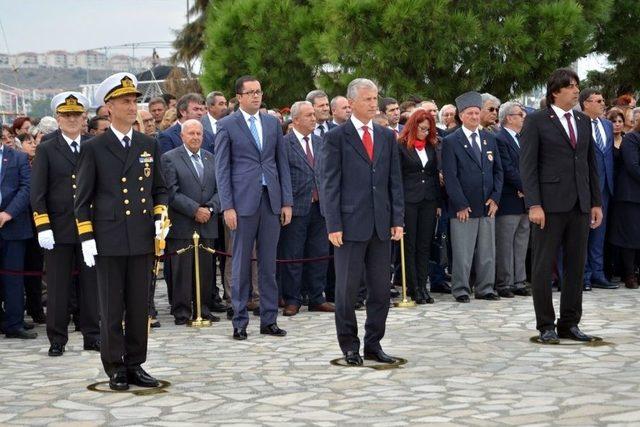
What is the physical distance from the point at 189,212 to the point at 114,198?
144 inches

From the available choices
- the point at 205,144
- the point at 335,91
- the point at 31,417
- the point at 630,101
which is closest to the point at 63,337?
the point at 31,417

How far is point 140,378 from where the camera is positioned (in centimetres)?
905

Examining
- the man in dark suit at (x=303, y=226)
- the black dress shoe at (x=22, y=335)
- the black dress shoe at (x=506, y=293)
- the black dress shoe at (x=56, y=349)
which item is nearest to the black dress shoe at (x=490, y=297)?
the black dress shoe at (x=506, y=293)

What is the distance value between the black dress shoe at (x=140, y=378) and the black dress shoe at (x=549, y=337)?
351 centimetres

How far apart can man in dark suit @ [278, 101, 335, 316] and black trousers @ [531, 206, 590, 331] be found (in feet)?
10.6

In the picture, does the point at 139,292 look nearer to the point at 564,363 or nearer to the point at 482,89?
the point at 564,363

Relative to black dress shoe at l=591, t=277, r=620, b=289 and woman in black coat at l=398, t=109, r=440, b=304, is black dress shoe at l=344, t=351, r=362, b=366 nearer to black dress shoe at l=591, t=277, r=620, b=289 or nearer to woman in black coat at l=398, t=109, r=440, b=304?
woman in black coat at l=398, t=109, r=440, b=304

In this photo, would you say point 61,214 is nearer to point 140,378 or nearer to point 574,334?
point 140,378

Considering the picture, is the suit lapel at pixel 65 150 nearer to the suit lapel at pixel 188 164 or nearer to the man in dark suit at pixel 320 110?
the suit lapel at pixel 188 164

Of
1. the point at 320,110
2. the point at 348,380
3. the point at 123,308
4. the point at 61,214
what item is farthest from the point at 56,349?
the point at 320,110

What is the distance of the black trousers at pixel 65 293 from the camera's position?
1083 cm

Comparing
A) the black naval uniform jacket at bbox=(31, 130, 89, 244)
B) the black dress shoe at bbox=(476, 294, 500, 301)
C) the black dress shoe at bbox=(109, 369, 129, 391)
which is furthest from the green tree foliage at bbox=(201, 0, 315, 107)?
the black dress shoe at bbox=(109, 369, 129, 391)

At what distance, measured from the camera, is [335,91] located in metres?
23.5

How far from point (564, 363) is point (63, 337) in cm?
438
